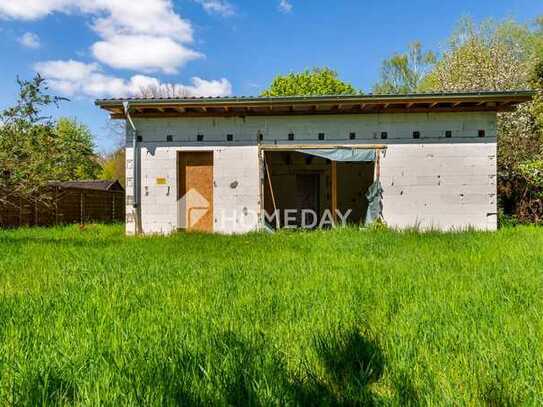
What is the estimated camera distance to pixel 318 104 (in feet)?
31.1

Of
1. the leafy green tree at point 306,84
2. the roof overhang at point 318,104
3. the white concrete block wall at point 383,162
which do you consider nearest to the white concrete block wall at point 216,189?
the white concrete block wall at point 383,162

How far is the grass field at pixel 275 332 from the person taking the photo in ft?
5.95

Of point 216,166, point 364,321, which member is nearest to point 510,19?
point 216,166

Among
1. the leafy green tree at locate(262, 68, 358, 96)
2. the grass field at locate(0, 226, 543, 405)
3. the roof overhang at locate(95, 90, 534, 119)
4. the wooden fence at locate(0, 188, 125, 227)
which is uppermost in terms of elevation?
the leafy green tree at locate(262, 68, 358, 96)

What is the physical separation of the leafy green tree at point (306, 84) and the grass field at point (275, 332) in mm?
23274

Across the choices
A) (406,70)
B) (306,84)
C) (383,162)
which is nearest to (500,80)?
(383,162)

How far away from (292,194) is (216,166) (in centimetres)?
506

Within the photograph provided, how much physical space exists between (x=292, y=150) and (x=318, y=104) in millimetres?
1388

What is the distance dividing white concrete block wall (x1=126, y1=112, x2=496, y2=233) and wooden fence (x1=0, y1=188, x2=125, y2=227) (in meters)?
3.78

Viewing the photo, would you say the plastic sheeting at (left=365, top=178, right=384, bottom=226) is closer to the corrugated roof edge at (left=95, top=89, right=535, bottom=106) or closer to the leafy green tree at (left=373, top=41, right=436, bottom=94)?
the corrugated roof edge at (left=95, top=89, right=535, bottom=106)

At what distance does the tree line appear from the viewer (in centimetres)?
874

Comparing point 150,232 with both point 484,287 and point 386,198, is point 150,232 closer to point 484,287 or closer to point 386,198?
point 386,198

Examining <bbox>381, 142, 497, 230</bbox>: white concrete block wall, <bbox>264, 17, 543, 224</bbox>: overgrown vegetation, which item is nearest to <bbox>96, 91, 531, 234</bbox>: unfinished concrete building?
<bbox>381, 142, 497, 230</bbox>: white concrete block wall

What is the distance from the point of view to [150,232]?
10.1 m
